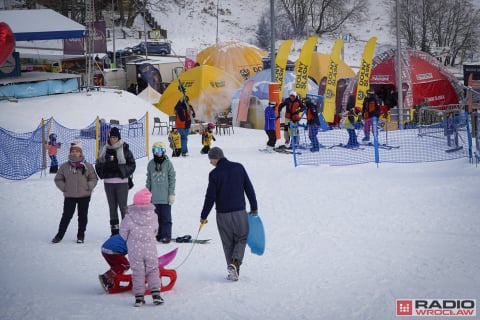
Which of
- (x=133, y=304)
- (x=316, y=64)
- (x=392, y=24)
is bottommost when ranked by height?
(x=133, y=304)

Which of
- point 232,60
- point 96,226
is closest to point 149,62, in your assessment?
point 232,60

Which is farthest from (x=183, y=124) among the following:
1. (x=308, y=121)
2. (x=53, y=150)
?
(x=53, y=150)

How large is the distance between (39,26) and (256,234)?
72.3 feet

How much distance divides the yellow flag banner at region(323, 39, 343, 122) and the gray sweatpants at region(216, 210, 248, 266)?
18.3m

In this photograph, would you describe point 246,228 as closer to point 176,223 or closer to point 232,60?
point 176,223

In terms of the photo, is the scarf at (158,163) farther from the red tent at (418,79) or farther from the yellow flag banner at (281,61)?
the red tent at (418,79)

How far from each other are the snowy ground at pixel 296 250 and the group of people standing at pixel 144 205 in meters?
0.31

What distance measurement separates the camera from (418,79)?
29.6 meters

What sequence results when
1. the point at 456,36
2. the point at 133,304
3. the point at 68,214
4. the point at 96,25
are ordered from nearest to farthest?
1. the point at 133,304
2. the point at 68,214
3. the point at 96,25
4. the point at 456,36

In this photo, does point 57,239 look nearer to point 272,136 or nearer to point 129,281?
point 129,281

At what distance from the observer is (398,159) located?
1677cm

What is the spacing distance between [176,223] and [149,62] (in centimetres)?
3093

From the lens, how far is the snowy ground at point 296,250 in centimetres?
736

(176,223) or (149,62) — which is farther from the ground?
(149,62)
